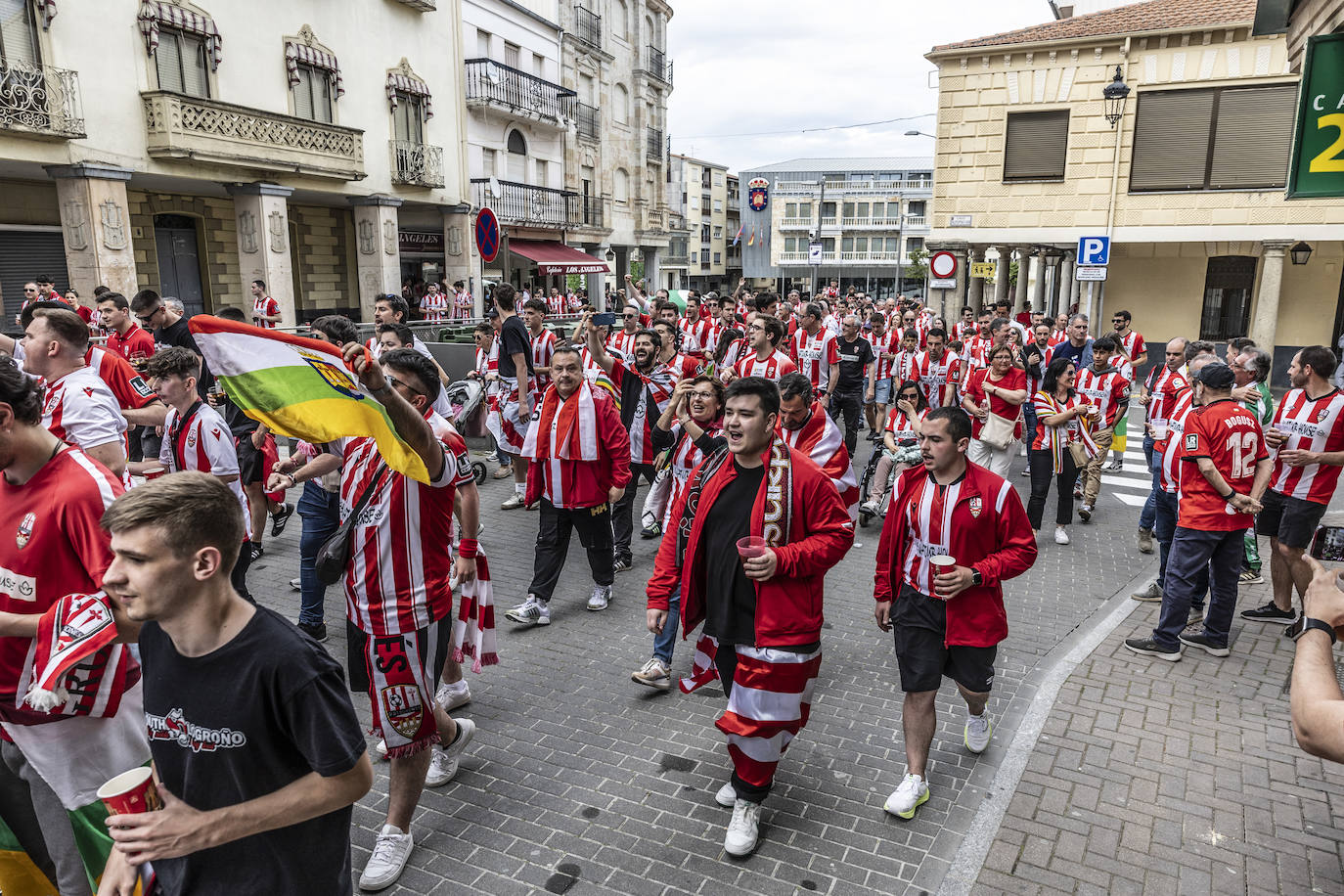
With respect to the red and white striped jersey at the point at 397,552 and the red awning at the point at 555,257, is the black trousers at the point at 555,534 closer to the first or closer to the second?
the red and white striped jersey at the point at 397,552

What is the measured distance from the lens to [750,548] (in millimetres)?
3637

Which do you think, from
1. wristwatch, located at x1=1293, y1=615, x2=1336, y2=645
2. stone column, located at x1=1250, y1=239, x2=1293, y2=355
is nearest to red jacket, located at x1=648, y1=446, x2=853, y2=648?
wristwatch, located at x1=1293, y1=615, x2=1336, y2=645

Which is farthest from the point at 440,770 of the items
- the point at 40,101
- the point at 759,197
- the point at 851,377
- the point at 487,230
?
the point at 759,197

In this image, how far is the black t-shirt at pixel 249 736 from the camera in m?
2.11

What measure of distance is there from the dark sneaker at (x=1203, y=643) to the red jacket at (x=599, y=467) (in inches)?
165

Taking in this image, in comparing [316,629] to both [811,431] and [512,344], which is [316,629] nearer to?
[811,431]

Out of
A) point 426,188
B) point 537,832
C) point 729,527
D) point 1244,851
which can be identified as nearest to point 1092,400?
point 1244,851

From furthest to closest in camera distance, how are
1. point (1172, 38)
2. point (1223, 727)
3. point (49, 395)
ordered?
point (1172, 38)
point (1223, 727)
point (49, 395)

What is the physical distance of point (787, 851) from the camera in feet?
12.9

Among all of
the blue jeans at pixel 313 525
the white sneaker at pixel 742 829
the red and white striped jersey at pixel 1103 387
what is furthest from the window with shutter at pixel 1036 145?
the white sneaker at pixel 742 829

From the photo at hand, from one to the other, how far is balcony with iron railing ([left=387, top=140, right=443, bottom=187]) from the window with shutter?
15841mm

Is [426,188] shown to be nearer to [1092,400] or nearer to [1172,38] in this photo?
[1172,38]

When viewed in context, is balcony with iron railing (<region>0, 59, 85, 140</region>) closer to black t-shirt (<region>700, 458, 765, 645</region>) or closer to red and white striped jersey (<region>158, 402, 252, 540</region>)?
red and white striped jersey (<region>158, 402, 252, 540</region>)

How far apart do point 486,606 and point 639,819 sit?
1376 millimetres
